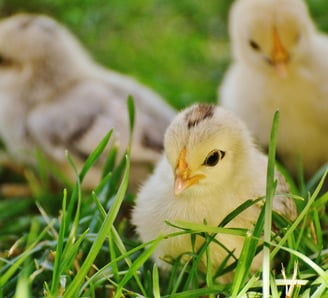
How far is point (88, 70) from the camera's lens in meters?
2.30

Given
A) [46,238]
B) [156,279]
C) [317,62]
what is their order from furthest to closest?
[317,62], [46,238], [156,279]

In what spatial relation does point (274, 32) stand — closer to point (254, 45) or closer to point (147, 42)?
point (254, 45)

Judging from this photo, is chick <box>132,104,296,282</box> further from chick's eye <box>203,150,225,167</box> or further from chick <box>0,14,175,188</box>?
chick <box>0,14,175,188</box>

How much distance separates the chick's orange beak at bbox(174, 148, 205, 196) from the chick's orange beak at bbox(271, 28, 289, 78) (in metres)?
0.76

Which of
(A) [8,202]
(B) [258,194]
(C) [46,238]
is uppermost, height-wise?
(B) [258,194]

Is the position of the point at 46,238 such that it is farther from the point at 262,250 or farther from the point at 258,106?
the point at 258,106

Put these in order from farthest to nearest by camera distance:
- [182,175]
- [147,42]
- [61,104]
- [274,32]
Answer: [147,42]
[61,104]
[274,32]
[182,175]

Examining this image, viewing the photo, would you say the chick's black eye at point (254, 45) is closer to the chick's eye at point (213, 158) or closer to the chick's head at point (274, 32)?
the chick's head at point (274, 32)

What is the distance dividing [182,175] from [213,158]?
66 mm

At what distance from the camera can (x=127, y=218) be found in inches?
78.6

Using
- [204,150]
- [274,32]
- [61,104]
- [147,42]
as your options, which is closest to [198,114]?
[204,150]

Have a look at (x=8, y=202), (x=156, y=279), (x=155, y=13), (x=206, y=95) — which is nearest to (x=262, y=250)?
(x=156, y=279)

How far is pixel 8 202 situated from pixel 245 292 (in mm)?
1065

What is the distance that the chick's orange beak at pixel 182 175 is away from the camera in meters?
1.25
